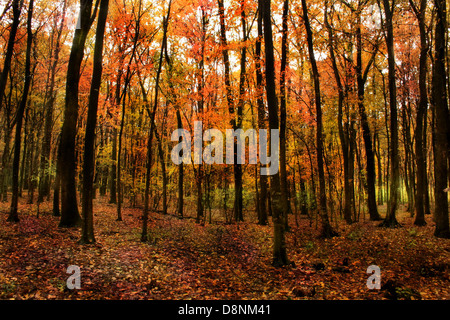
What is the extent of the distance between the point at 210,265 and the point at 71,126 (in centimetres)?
757

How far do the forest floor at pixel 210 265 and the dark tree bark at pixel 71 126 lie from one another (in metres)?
0.81

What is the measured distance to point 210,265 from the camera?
25.8 feet

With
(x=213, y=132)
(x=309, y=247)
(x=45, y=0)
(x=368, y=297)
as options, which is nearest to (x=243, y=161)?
(x=213, y=132)

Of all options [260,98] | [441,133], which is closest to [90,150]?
[260,98]

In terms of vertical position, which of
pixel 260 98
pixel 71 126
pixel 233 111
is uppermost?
pixel 260 98

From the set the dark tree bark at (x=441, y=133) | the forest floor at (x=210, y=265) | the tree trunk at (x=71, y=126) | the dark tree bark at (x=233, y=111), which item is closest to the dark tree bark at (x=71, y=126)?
Answer: the tree trunk at (x=71, y=126)

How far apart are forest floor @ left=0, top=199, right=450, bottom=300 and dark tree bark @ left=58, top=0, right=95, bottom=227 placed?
81 cm

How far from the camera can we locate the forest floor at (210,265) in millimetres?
5445

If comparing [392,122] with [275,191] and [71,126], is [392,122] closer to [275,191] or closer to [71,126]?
[275,191]

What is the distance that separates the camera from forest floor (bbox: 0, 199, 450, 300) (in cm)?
545

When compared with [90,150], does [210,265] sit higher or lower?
lower

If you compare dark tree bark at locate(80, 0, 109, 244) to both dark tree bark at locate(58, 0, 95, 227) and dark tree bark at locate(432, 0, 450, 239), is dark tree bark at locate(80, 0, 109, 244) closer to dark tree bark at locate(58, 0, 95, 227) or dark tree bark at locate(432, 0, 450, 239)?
Result: dark tree bark at locate(58, 0, 95, 227)

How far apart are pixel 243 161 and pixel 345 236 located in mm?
6686

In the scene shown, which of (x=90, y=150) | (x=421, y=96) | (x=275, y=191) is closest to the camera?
(x=275, y=191)
